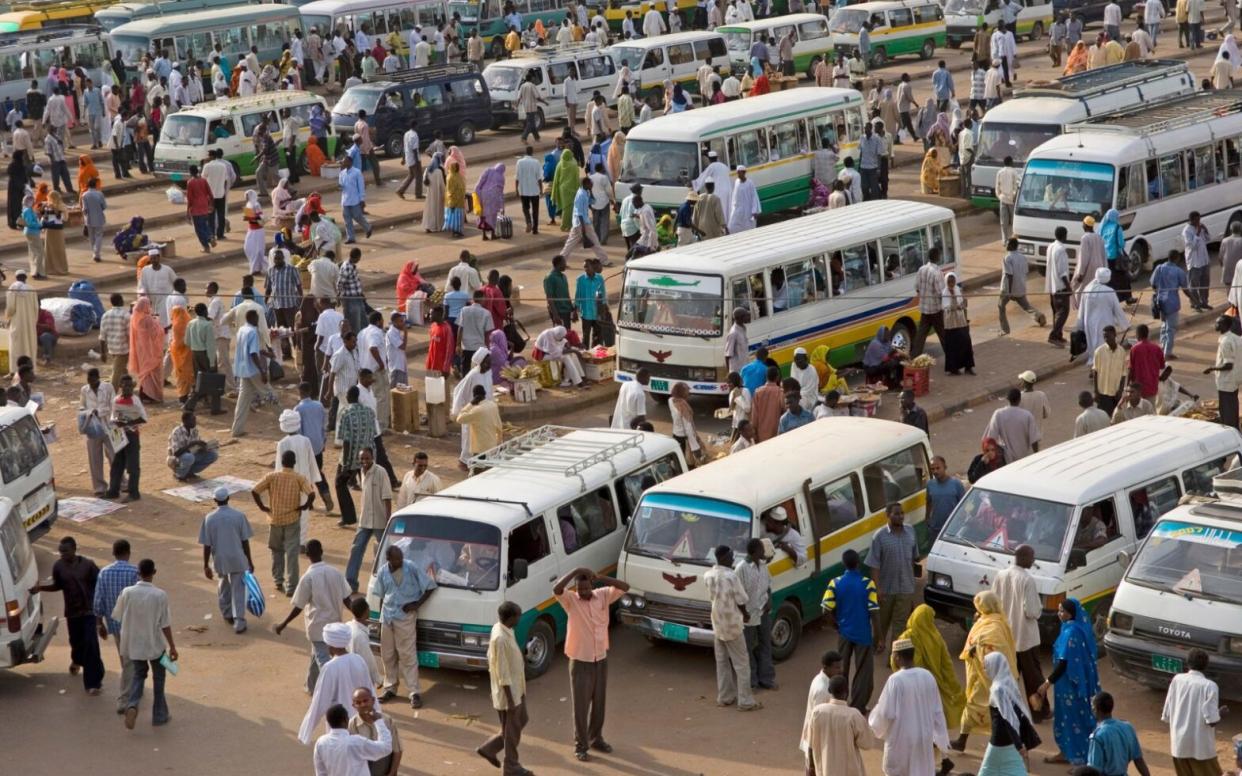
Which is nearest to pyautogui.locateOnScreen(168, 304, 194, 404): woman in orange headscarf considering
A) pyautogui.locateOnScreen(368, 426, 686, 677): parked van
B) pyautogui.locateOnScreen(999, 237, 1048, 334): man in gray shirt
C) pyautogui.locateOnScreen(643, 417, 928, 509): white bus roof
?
pyautogui.locateOnScreen(368, 426, 686, 677): parked van

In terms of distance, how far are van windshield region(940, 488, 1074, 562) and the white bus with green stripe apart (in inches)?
568

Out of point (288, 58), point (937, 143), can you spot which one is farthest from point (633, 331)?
point (288, 58)

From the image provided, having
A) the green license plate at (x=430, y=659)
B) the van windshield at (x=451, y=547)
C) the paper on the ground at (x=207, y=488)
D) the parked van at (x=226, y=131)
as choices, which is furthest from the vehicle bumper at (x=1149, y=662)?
the parked van at (x=226, y=131)

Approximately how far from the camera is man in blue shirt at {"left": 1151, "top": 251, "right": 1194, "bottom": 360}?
23.2m

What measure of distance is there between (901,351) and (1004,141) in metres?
8.97

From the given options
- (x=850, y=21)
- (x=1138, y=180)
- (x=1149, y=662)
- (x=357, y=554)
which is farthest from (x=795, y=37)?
(x=1149, y=662)

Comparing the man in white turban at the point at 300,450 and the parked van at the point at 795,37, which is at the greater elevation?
the parked van at the point at 795,37

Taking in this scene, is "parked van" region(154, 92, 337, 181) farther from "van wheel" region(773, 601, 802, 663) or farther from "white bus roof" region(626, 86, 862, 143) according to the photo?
"van wheel" region(773, 601, 802, 663)

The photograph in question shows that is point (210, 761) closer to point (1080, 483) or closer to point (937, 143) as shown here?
point (1080, 483)

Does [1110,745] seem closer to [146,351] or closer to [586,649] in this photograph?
[586,649]

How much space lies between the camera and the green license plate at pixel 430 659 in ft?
49.9

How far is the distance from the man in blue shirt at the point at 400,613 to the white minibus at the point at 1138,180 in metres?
14.5

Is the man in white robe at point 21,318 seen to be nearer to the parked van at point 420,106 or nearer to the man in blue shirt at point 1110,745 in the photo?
the parked van at point 420,106

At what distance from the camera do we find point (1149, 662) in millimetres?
14219
